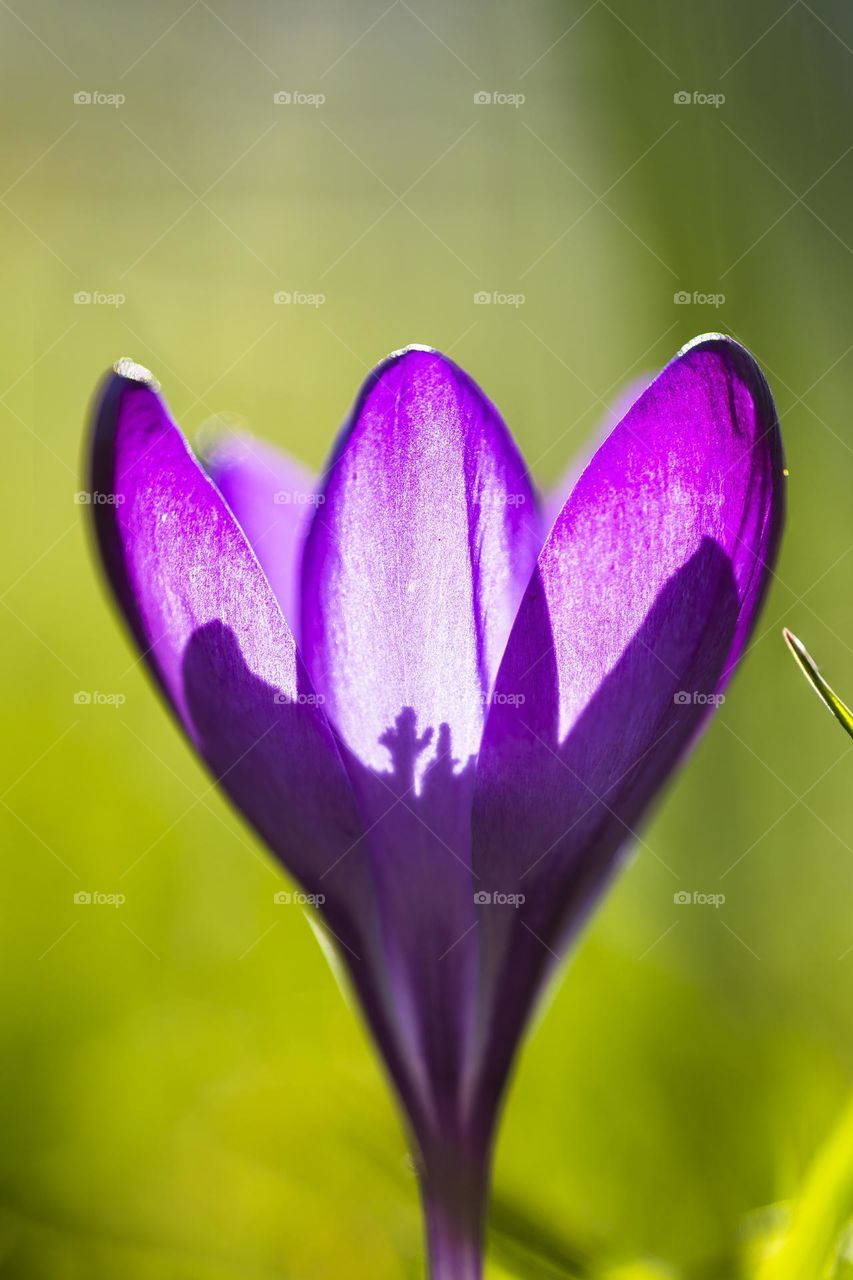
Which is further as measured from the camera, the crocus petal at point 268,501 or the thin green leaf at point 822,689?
the crocus petal at point 268,501

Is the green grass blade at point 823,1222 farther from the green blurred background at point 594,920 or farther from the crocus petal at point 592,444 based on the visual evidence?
the crocus petal at point 592,444

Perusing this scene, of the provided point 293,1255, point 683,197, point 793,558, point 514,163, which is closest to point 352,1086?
point 293,1255

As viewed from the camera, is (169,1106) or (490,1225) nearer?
(490,1225)

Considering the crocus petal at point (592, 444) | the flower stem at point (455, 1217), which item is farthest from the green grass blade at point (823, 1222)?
the crocus petal at point (592, 444)

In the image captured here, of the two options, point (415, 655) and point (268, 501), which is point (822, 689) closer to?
point (415, 655)

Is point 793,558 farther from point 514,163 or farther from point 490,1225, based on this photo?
point 514,163

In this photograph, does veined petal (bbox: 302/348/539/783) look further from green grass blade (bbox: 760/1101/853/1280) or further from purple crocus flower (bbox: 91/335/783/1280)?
green grass blade (bbox: 760/1101/853/1280)
